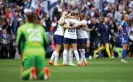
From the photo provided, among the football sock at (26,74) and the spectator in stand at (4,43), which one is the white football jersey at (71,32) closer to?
the football sock at (26,74)

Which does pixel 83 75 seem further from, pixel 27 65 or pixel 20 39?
pixel 20 39

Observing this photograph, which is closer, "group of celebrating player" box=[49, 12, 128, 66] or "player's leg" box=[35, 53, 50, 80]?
"player's leg" box=[35, 53, 50, 80]

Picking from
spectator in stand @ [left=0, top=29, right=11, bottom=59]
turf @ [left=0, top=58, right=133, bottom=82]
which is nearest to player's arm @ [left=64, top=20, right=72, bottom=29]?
turf @ [left=0, top=58, right=133, bottom=82]

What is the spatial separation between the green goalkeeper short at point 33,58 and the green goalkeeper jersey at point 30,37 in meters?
0.10

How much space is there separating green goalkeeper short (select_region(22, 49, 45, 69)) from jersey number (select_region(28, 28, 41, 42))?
30 centimetres

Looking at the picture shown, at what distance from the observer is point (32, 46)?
52.4 ft

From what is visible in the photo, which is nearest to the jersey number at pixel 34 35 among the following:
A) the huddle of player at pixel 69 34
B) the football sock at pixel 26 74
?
the football sock at pixel 26 74

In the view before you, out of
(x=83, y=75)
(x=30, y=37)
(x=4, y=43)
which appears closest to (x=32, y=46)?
(x=30, y=37)

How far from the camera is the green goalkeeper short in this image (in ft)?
52.3

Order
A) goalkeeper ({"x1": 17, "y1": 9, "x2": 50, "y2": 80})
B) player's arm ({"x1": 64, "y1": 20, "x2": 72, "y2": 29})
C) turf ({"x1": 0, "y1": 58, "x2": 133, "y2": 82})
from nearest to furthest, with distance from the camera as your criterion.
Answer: goalkeeper ({"x1": 17, "y1": 9, "x2": 50, "y2": 80})
turf ({"x1": 0, "y1": 58, "x2": 133, "y2": 82})
player's arm ({"x1": 64, "y1": 20, "x2": 72, "y2": 29})

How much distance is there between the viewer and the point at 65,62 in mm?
25250

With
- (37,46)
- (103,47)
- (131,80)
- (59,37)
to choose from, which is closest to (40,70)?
(37,46)

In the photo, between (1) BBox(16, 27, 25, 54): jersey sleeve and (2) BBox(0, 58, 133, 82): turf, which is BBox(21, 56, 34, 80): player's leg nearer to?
(1) BBox(16, 27, 25, 54): jersey sleeve

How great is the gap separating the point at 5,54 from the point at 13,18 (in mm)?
2557
